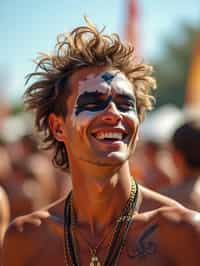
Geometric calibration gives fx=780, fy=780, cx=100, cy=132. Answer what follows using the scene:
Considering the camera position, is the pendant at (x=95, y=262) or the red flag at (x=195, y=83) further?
the red flag at (x=195, y=83)

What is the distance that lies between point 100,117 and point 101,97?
0.46ft

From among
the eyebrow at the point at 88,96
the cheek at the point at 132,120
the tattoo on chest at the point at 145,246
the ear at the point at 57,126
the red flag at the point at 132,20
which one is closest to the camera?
the tattoo on chest at the point at 145,246

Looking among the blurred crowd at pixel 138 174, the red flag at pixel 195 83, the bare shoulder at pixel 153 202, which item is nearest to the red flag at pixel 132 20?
the red flag at pixel 195 83

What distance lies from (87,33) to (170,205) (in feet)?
3.71

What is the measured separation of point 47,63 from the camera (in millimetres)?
4727

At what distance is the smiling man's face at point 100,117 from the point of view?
168 inches

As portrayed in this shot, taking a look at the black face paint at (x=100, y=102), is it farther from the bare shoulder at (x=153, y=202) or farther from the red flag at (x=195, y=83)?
the red flag at (x=195, y=83)

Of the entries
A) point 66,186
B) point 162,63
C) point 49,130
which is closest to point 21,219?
point 49,130

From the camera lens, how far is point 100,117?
433 centimetres

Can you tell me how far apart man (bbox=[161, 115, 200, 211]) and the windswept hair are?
1.57 m

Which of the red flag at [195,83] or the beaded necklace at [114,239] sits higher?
the beaded necklace at [114,239]

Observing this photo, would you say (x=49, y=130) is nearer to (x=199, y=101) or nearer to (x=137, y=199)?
(x=137, y=199)

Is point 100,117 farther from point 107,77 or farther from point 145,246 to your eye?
point 145,246

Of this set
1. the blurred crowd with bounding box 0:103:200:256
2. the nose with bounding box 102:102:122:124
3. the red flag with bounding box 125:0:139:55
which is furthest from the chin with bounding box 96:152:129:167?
the red flag with bounding box 125:0:139:55
